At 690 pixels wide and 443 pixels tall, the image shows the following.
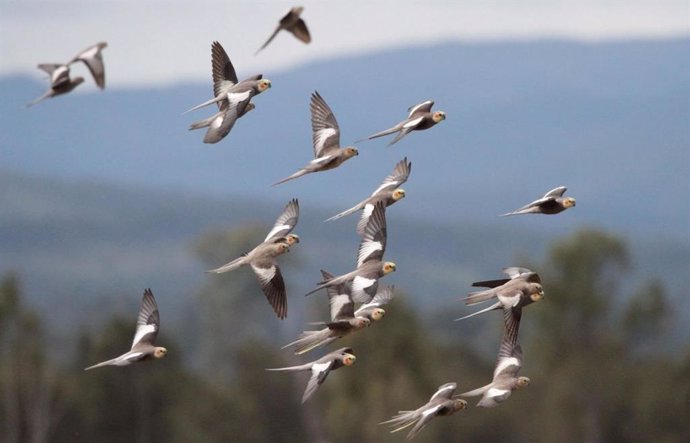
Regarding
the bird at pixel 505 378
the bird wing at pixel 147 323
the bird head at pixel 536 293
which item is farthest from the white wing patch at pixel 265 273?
the bird head at pixel 536 293

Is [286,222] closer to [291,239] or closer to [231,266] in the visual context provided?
[291,239]

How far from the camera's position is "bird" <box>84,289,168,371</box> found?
9844mm

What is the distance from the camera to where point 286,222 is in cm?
1038

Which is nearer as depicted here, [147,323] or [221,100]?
[221,100]

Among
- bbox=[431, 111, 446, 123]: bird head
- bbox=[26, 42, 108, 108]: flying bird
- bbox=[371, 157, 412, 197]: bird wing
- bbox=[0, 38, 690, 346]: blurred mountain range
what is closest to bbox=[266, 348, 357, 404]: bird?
bbox=[371, 157, 412, 197]: bird wing

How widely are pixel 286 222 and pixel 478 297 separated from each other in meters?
1.77

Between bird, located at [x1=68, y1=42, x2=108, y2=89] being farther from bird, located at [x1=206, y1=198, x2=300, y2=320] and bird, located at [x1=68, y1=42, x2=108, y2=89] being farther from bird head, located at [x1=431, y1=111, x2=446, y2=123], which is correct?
bird head, located at [x1=431, y1=111, x2=446, y2=123]

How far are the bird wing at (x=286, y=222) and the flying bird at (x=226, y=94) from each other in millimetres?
777

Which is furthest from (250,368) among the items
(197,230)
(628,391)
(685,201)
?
(685,201)

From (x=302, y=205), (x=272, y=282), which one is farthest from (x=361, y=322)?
(x=302, y=205)

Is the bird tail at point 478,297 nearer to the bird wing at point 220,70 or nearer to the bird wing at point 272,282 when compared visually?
the bird wing at point 272,282

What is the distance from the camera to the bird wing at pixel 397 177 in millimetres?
10680

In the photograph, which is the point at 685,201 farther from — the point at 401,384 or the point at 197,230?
the point at 401,384

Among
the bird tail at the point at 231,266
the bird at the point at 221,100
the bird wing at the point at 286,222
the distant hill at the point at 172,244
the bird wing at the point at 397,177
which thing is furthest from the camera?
the distant hill at the point at 172,244
